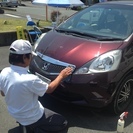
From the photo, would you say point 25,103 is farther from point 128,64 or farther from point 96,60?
point 128,64

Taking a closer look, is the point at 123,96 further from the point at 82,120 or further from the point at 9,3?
the point at 9,3

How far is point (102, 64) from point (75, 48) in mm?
481

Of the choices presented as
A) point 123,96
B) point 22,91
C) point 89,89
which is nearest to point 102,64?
point 89,89

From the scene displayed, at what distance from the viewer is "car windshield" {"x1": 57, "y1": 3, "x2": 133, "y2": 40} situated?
13.2ft

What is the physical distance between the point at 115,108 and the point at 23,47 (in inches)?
70.6

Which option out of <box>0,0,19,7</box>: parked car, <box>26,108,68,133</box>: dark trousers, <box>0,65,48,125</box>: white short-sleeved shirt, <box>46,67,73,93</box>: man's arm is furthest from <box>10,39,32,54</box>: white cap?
<box>0,0,19,7</box>: parked car

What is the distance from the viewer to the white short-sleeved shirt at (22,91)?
2455 mm

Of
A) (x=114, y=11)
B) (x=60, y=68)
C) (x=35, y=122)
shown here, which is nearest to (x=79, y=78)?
(x=60, y=68)

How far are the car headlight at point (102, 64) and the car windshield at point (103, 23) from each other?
457 mm

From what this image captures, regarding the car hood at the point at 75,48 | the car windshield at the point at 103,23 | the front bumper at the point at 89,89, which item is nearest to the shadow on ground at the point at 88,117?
the front bumper at the point at 89,89

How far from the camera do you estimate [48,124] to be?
2752mm

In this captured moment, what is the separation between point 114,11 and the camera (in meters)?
4.40

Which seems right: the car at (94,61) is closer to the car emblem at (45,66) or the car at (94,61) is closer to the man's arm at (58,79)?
the car emblem at (45,66)

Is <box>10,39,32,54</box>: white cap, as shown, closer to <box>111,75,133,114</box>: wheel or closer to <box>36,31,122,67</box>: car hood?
<box>36,31,122,67</box>: car hood
